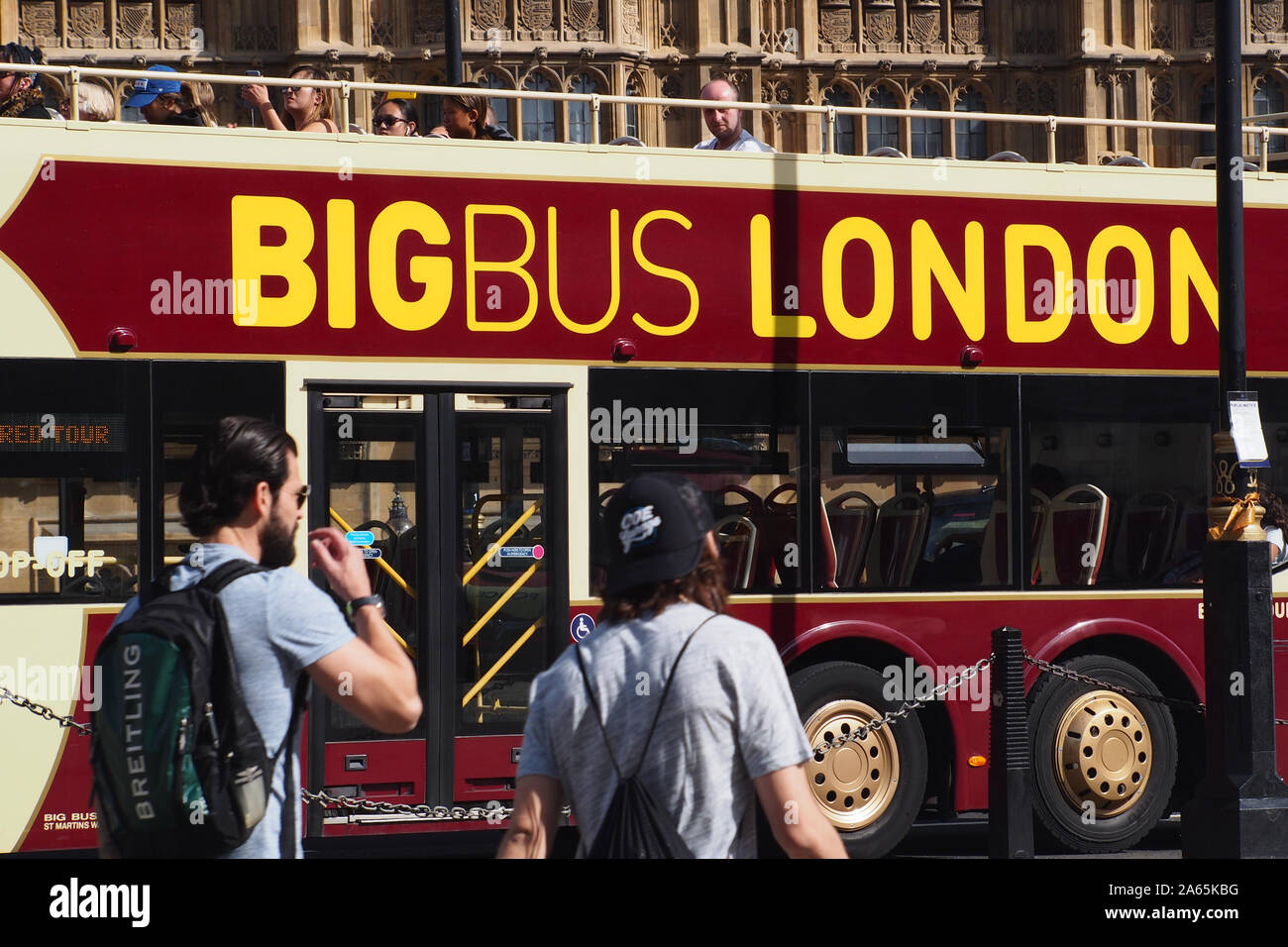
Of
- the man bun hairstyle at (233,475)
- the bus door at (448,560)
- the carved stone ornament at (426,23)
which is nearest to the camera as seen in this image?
the man bun hairstyle at (233,475)

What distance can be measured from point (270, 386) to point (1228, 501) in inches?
193

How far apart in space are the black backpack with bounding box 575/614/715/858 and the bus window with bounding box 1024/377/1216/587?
6.46 meters

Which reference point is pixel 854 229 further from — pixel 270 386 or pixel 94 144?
pixel 94 144

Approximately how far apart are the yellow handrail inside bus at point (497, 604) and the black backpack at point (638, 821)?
5201mm

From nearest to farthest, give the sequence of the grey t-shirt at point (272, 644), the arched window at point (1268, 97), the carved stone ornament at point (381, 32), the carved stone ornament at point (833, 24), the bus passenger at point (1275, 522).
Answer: the grey t-shirt at point (272, 644) < the bus passenger at point (1275, 522) < the carved stone ornament at point (381, 32) < the arched window at point (1268, 97) < the carved stone ornament at point (833, 24)

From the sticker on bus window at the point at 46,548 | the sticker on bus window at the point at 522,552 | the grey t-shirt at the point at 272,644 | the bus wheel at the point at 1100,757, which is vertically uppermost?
the sticker on bus window at the point at 46,548

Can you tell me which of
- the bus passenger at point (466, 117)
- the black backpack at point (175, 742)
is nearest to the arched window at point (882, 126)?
the bus passenger at point (466, 117)

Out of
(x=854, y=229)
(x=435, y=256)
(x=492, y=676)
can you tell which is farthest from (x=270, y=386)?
(x=854, y=229)

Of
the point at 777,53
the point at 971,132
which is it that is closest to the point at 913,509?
the point at 971,132

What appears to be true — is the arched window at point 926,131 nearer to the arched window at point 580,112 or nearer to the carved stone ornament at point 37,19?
the arched window at point 580,112

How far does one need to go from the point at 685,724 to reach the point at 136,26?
1809 inches

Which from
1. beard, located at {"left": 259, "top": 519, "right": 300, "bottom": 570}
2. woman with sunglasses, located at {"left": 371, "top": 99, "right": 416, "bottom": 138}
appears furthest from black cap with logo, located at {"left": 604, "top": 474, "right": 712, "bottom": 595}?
woman with sunglasses, located at {"left": 371, "top": 99, "right": 416, "bottom": 138}

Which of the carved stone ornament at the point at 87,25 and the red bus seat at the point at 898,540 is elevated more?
the carved stone ornament at the point at 87,25

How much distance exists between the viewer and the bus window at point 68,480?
25.9 ft
